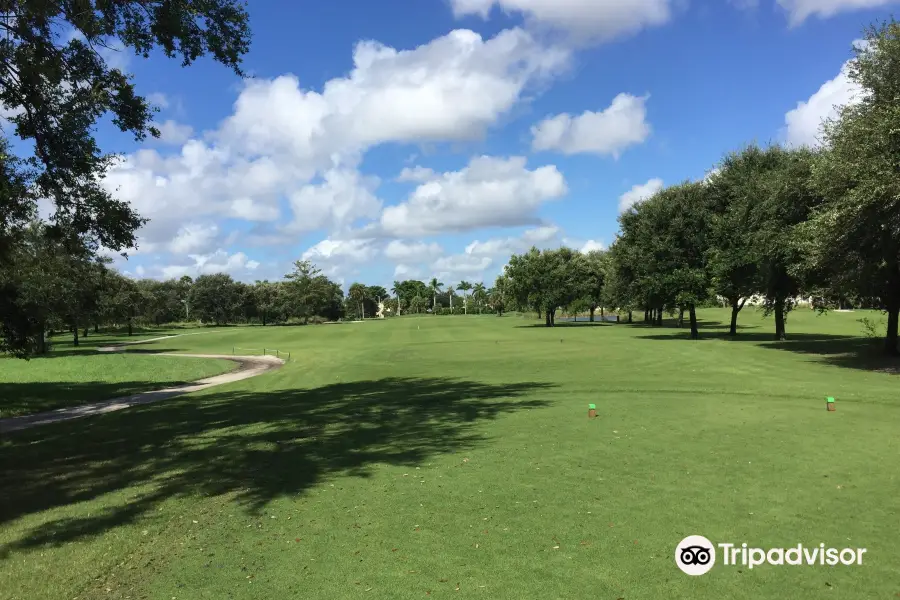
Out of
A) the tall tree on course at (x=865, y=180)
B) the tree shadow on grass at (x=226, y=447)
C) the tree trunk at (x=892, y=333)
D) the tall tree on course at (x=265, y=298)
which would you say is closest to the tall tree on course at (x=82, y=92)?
the tree shadow on grass at (x=226, y=447)

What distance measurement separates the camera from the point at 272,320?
14350 centimetres

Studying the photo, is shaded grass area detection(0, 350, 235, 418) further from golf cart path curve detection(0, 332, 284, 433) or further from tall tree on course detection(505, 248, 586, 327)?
tall tree on course detection(505, 248, 586, 327)

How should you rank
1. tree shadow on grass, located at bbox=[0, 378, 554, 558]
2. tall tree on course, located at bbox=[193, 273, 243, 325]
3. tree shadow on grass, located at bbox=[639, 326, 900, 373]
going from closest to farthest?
tree shadow on grass, located at bbox=[0, 378, 554, 558] → tree shadow on grass, located at bbox=[639, 326, 900, 373] → tall tree on course, located at bbox=[193, 273, 243, 325]

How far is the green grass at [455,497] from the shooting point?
5.49 meters

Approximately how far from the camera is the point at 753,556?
5797mm

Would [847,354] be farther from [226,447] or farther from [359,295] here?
[359,295]

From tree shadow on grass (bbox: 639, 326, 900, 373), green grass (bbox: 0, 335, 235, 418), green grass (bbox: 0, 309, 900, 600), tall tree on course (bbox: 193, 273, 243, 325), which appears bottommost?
green grass (bbox: 0, 335, 235, 418)

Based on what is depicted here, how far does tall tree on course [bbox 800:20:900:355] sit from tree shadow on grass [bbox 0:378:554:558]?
14.1 meters

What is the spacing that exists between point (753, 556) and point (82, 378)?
34.3 m

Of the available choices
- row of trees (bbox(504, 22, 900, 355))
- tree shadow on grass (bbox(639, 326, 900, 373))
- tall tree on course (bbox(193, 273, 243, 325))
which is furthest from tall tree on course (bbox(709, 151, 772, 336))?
tall tree on course (bbox(193, 273, 243, 325))

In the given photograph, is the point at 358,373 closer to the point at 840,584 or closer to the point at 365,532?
the point at 365,532

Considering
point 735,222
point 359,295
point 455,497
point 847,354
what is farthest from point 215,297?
point 455,497

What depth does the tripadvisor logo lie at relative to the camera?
5605mm

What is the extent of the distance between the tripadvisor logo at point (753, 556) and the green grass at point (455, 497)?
14 cm
